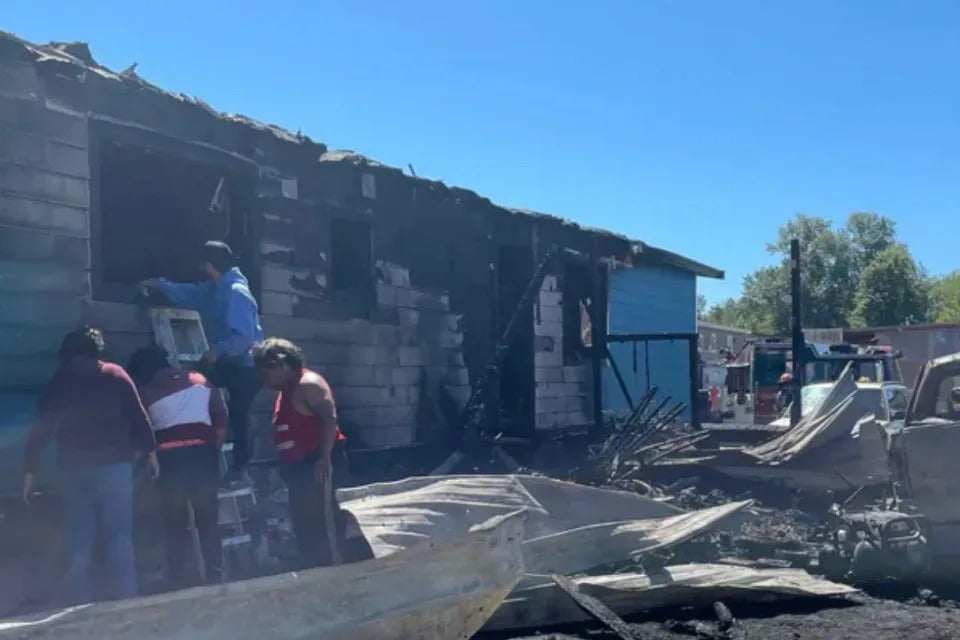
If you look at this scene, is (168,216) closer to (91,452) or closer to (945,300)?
(91,452)

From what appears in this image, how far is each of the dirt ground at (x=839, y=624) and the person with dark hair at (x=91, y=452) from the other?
2435mm

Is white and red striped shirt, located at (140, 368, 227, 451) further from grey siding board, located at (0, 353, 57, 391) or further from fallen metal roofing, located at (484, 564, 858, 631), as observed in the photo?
fallen metal roofing, located at (484, 564, 858, 631)

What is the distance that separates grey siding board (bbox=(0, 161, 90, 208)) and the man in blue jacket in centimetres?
85

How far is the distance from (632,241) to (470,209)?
452 centimetres

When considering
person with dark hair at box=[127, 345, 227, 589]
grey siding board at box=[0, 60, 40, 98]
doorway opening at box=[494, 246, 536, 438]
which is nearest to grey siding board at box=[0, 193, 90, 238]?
grey siding board at box=[0, 60, 40, 98]

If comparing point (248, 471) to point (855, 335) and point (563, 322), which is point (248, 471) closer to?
point (563, 322)

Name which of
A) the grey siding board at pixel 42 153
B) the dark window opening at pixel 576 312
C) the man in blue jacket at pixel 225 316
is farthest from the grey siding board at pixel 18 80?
the dark window opening at pixel 576 312

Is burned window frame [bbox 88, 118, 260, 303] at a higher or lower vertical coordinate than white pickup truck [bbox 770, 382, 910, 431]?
higher

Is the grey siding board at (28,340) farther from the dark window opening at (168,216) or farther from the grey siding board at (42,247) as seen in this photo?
the dark window opening at (168,216)

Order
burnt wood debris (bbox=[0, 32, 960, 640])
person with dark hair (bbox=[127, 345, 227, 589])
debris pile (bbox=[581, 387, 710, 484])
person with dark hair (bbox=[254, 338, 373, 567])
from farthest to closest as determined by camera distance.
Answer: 1. debris pile (bbox=[581, 387, 710, 484])
2. person with dark hair (bbox=[127, 345, 227, 589])
3. burnt wood debris (bbox=[0, 32, 960, 640])
4. person with dark hair (bbox=[254, 338, 373, 567])

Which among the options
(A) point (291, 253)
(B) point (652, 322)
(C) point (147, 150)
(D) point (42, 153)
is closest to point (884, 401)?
(A) point (291, 253)

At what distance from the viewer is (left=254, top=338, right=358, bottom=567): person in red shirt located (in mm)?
6629

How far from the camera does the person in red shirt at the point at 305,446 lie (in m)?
6.63

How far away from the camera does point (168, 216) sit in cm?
991
